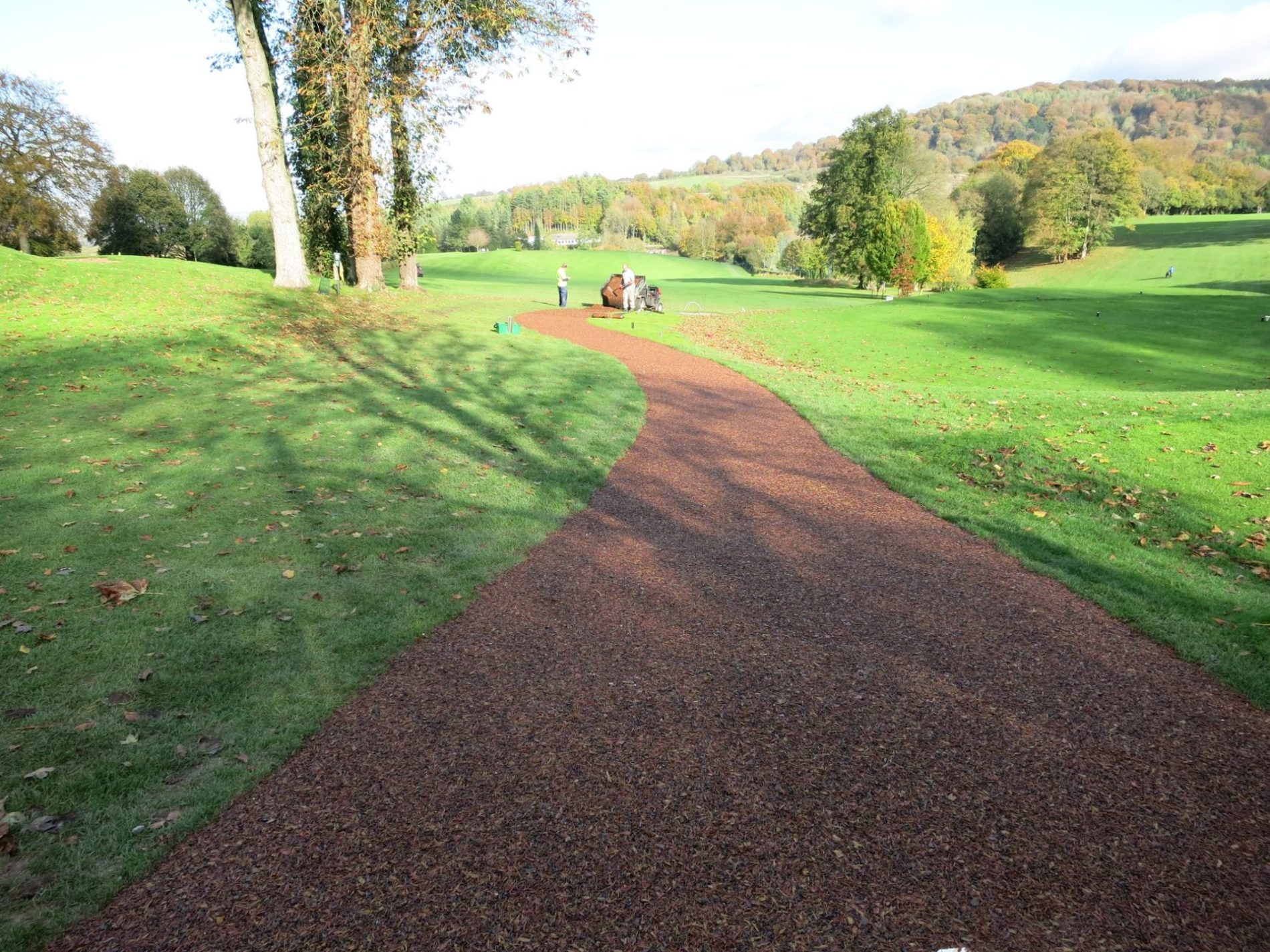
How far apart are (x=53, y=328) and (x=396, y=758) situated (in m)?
16.5

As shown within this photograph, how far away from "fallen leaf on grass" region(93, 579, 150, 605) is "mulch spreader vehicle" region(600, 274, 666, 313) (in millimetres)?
25989

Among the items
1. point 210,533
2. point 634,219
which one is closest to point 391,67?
point 210,533

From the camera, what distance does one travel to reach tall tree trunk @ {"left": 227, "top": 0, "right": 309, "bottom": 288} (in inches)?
804

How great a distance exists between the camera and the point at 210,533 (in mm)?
7098

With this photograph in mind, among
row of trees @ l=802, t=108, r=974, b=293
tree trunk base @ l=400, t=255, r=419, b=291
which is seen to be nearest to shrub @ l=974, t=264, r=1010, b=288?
row of trees @ l=802, t=108, r=974, b=293

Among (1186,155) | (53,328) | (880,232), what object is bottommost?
(53,328)

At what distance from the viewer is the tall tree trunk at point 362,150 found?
20922 millimetres

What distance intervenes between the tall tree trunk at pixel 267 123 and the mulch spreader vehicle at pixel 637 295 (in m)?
12.8

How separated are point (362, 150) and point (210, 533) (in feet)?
62.8

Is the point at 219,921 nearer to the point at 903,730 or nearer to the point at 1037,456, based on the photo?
the point at 903,730

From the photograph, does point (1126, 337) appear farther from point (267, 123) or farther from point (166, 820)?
point (166, 820)

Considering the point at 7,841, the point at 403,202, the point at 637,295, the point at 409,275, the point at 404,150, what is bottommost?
the point at 7,841

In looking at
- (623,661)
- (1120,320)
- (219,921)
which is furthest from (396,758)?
(1120,320)

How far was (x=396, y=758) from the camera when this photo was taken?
4.09 meters
